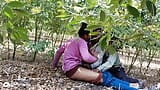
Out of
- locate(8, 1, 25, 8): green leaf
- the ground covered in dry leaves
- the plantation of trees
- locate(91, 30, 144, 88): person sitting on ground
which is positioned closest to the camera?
locate(8, 1, 25, 8): green leaf

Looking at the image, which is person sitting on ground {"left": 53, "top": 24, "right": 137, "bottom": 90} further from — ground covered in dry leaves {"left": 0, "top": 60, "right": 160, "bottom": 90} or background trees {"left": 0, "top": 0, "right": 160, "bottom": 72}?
background trees {"left": 0, "top": 0, "right": 160, "bottom": 72}

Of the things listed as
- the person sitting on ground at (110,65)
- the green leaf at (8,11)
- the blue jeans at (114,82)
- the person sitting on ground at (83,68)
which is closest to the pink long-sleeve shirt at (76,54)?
the person sitting on ground at (83,68)

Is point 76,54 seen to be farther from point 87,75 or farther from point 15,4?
point 15,4

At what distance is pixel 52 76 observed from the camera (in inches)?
169

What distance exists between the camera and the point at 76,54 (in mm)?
4215

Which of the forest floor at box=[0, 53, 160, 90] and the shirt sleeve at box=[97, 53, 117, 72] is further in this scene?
the shirt sleeve at box=[97, 53, 117, 72]

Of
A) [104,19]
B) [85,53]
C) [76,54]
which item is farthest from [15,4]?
[76,54]

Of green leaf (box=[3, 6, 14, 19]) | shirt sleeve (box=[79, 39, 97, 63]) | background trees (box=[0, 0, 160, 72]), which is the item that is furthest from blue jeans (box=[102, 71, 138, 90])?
green leaf (box=[3, 6, 14, 19])

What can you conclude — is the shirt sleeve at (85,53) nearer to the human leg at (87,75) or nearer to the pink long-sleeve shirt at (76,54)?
the pink long-sleeve shirt at (76,54)

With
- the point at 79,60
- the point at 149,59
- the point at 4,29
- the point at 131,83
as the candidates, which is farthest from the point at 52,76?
the point at 4,29

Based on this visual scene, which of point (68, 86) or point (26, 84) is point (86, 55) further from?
point (26, 84)

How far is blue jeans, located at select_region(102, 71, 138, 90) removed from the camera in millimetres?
3973

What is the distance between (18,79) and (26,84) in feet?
0.77

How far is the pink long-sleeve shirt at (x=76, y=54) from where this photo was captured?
405cm
